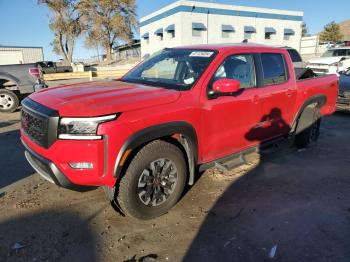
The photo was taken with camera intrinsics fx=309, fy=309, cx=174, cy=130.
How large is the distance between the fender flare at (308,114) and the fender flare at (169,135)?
7.94ft

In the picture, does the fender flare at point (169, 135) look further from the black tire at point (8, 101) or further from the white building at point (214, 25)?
the white building at point (214, 25)

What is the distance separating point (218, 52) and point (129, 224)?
231 centimetres

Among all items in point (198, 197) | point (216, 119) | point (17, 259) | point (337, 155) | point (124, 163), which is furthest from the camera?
point (337, 155)

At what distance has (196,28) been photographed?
1249 inches

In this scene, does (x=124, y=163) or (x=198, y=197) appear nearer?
(x=124, y=163)

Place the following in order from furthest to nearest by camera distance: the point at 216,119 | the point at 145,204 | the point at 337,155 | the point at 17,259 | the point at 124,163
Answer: the point at 337,155
the point at 216,119
the point at 145,204
the point at 124,163
the point at 17,259

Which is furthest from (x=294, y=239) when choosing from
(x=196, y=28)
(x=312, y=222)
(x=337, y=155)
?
(x=196, y=28)

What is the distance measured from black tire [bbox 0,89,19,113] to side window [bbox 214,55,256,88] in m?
7.65

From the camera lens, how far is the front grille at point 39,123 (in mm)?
2855

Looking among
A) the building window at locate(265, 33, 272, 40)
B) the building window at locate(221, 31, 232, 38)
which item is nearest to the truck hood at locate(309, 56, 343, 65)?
the building window at locate(221, 31, 232, 38)

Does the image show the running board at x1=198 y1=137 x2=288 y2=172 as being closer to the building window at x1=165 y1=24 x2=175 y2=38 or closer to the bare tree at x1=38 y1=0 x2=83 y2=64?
the building window at x1=165 y1=24 x2=175 y2=38

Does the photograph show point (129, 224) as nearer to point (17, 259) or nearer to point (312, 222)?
point (17, 259)

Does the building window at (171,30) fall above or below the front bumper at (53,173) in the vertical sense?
above

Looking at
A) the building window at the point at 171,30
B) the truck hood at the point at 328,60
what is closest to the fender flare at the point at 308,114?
the truck hood at the point at 328,60
